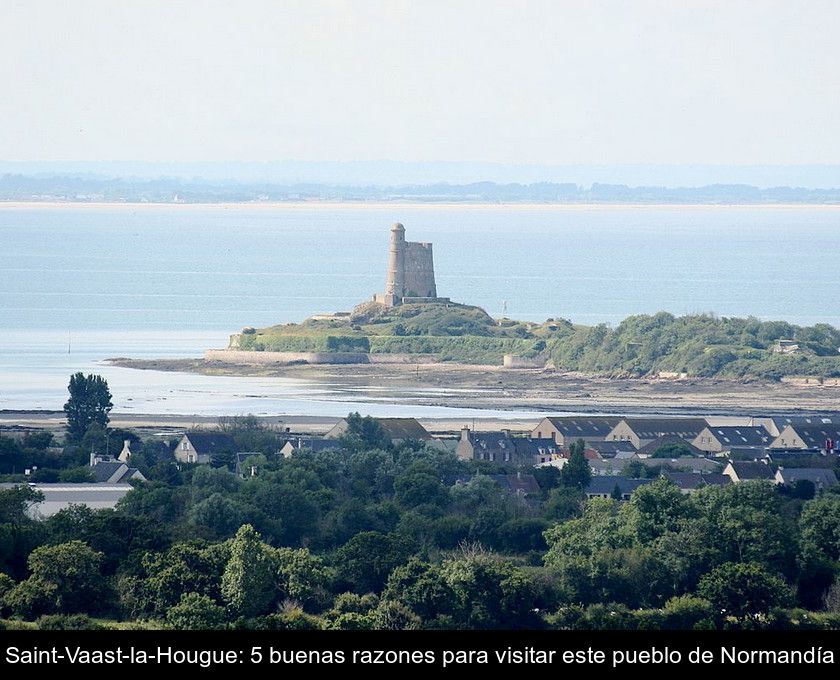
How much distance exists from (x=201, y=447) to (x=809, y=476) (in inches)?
549

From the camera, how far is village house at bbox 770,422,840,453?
2454 inches

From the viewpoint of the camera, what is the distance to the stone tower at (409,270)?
122500mm

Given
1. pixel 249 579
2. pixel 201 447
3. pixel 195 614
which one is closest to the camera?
pixel 195 614

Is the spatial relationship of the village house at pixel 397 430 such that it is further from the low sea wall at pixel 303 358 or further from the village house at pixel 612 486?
the low sea wall at pixel 303 358

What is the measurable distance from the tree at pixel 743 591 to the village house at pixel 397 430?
850 inches

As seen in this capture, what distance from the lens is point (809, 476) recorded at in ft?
175

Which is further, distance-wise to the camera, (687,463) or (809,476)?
(687,463)

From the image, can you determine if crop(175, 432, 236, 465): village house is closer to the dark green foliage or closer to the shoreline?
the shoreline

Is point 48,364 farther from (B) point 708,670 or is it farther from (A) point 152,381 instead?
(B) point 708,670

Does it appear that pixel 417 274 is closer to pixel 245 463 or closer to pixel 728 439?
pixel 728 439

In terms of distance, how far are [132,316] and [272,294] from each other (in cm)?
2956

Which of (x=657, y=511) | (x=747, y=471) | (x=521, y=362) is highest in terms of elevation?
(x=657, y=511)

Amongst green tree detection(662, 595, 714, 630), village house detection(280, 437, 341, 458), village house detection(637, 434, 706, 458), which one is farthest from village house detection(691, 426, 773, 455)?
green tree detection(662, 595, 714, 630)

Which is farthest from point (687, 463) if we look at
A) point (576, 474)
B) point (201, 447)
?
point (201, 447)
